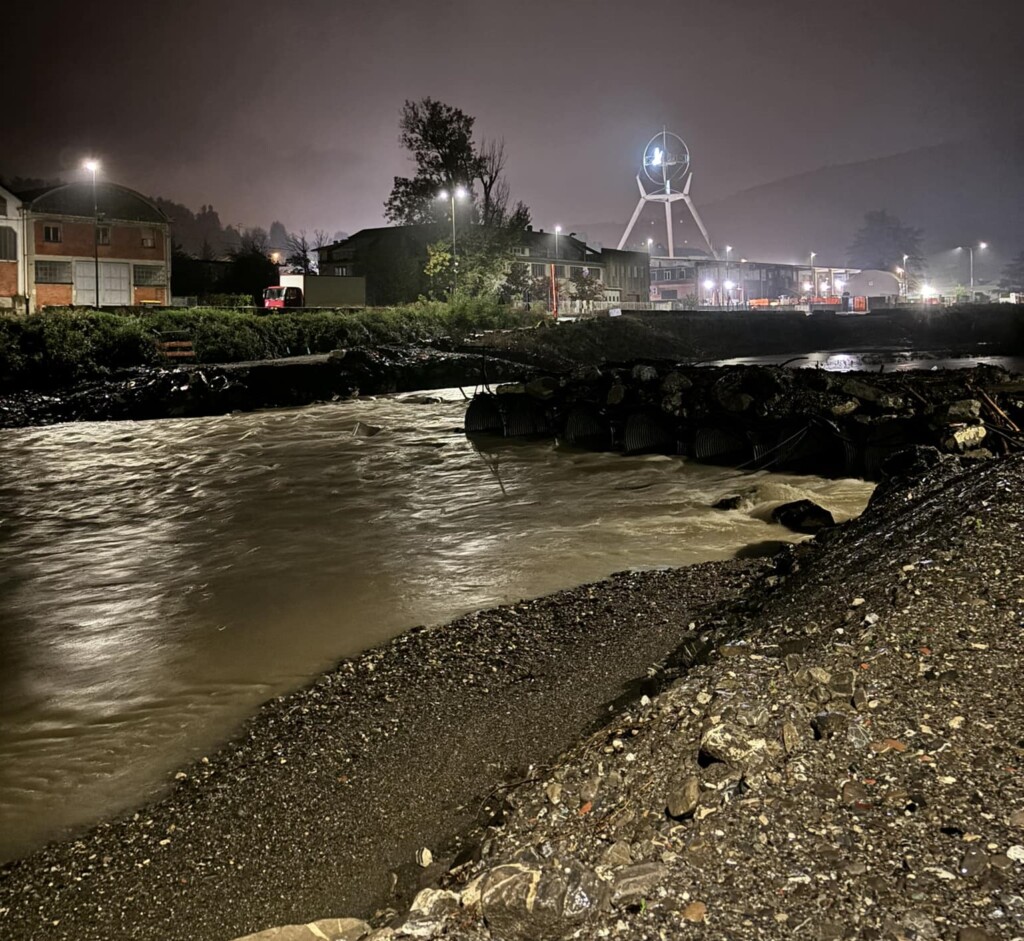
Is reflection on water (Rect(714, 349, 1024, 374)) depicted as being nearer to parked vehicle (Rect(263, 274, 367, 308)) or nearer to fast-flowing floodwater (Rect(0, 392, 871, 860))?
parked vehicle (Rect(263, 274, 367, 308))

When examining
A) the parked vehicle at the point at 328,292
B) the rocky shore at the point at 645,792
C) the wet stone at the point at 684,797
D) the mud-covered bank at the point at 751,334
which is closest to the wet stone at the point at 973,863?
the rocky shore at the point at 645,792

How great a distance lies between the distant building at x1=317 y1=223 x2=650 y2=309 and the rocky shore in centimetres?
5476

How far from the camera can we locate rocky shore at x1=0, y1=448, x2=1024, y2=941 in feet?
10.4

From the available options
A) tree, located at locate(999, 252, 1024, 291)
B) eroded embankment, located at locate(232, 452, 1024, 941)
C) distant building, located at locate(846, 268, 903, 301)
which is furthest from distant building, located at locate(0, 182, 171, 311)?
tree, located at locate(999, 252, 1024, 291)

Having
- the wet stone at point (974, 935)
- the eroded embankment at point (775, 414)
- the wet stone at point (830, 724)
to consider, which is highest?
the eroded embankment at point (775, 414)

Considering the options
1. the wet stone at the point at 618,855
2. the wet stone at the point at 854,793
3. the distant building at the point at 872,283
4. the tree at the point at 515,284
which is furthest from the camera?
the distant building at the point at 872,283

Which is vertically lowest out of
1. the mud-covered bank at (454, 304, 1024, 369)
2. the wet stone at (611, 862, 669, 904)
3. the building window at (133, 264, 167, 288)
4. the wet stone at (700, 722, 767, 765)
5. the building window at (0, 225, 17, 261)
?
the wet stone at (611, 862, 669, 904)

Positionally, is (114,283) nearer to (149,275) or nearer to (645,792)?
(149,275)

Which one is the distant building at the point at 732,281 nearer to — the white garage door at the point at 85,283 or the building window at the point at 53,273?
the white garage door at the point at 85,283

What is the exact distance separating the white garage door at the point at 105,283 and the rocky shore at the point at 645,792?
59.7m

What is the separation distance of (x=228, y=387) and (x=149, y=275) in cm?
3632

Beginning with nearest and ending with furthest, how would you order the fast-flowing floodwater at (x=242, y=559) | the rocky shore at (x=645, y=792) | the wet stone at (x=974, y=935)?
the wet stone at (x=974, y=935)
the rocky shore at (x=645, y=792)
the fast-flowing floodwater at (x=242, y=559)

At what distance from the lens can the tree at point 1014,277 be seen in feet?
539

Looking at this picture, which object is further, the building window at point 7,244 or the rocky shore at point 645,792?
the building window at point 7,244
